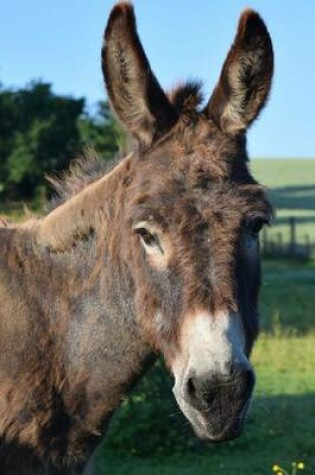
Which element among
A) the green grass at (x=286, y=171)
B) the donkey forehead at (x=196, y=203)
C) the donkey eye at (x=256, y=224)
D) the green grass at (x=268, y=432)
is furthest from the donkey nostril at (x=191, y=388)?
the green grass at (x=286, y=171)

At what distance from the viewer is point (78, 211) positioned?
4.47 metres

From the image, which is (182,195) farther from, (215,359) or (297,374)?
(297,374)

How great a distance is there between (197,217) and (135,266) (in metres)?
0.45

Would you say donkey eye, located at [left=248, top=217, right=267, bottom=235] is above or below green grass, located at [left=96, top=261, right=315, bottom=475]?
above

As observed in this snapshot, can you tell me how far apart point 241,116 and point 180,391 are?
127 centimetres

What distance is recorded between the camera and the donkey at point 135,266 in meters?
3.77

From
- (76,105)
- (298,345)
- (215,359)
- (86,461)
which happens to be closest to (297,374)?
(298,345)

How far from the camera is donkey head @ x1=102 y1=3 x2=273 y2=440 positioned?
3.58 meters

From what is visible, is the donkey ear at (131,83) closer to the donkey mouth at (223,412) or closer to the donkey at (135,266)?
the donkey at (135,266)

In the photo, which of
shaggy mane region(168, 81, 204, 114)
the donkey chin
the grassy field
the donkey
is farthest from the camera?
the grassy field

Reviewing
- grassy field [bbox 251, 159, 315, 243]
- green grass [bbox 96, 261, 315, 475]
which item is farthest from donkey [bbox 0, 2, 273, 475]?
grassy field [bbox 251, 159, 315, 243]

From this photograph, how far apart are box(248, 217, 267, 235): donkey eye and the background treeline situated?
21.0 m

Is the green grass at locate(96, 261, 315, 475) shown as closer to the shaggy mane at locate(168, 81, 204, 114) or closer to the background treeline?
the shaggy mane at locate(168, 81, 204, 114)

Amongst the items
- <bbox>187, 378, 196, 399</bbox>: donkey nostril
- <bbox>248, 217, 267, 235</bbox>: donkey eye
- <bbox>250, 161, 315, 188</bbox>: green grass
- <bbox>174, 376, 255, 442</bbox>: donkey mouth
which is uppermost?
<bbox>248, 217, 267, 235</bbox>: donkey eye
